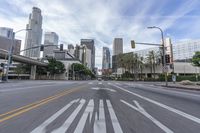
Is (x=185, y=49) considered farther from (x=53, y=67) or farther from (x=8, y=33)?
(x=8, y=33)

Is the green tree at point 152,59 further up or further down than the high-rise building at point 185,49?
further down

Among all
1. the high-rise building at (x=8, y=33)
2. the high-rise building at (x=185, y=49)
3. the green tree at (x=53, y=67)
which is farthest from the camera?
the high-rise building at (x=185, y=49)

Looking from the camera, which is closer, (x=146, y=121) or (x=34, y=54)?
(x=146, y=121)

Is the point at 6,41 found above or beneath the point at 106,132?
above

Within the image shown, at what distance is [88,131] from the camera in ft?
13.2

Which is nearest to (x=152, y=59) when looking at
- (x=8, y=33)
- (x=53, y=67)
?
(x=53, y=67)

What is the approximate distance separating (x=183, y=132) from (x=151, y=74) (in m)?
89.8

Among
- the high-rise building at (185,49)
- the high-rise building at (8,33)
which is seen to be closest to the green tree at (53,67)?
the high-rise building at (8,33)

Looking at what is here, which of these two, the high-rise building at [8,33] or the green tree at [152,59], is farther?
the green tree at [152,59]

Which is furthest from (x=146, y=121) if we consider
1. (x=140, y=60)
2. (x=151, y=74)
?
(x=151, y=74)

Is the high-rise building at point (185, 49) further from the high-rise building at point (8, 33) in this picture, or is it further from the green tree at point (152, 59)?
the high-rise building at point (8, 33)

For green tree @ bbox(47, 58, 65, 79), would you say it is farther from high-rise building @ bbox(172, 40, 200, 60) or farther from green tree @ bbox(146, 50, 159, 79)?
high-rise building @ bbox(172, 40, 200, 60)

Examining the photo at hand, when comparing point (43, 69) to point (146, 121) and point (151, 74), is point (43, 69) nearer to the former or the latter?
point (151, 74)

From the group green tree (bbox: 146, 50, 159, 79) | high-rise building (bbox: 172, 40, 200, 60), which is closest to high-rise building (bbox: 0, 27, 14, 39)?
green tree (bbox: 146, 50, 159, 79)
